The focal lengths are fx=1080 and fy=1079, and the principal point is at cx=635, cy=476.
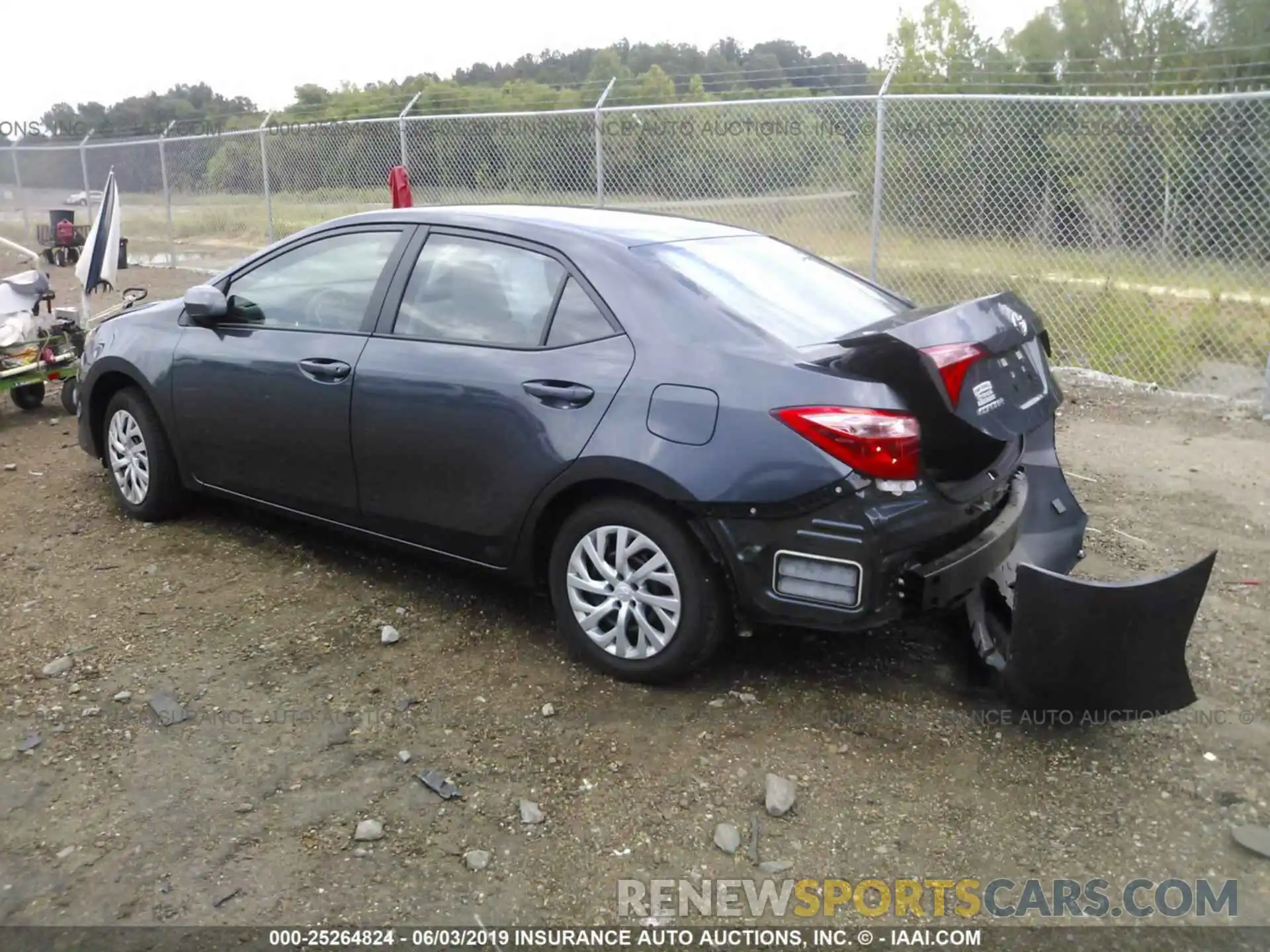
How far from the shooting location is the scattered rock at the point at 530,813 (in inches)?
120

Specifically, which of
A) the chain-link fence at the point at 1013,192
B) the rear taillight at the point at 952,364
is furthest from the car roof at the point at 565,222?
the chain-link fence at the point at 1013,192

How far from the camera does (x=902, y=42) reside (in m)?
25.5

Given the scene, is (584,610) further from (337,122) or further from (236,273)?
(337,122)

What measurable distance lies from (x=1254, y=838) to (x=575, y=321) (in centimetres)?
259

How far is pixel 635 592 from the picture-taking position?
3.62 metres

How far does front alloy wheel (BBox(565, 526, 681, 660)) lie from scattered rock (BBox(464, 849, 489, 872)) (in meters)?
0.97

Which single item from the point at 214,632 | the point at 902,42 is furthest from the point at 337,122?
the point at 902,42

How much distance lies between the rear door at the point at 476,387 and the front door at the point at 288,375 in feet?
0.43

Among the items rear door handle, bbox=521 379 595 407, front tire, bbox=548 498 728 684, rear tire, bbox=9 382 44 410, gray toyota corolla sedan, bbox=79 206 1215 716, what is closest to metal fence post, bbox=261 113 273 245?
rear tire, bbox=9 382 44 410

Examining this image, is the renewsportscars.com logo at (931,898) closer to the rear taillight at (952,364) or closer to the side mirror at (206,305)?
the rear taillight at (952,364)

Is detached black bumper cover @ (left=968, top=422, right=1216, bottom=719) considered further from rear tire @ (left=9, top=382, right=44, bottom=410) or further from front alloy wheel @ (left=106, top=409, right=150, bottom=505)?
rear tire @ (left=9, top=382, right=44, bottom=410)

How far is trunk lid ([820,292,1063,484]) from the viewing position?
321 cm

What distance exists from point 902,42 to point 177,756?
25969mm

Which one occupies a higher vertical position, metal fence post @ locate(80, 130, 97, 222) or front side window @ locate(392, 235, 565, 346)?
metal fence post @ locate(80, 130, 97, 222)
